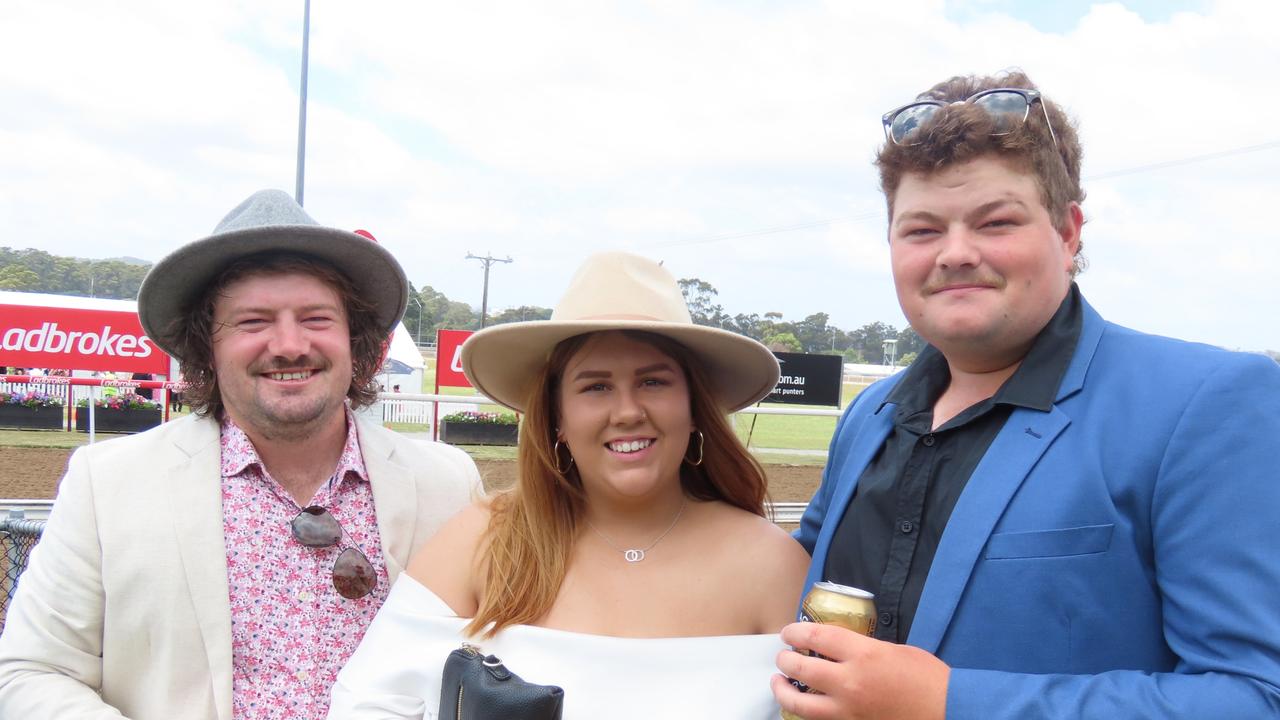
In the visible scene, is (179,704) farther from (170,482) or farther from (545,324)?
(545,324)

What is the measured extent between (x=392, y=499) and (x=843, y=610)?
142 centimetres

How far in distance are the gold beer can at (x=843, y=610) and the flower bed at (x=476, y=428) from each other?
14.6m

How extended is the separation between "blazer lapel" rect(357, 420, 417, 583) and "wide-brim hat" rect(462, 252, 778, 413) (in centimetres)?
38

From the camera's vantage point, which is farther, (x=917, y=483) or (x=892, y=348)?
(x=892, y=348)

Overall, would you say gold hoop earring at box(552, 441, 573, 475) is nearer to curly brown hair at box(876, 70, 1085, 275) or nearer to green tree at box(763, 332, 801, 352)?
green tree at box(763, 332, 801, 352)

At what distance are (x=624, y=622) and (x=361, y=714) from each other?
607 millimetres

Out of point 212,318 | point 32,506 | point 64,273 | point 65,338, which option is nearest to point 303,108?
point 65,338

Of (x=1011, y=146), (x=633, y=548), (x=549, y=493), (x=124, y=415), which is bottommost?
(x=124, y=415)

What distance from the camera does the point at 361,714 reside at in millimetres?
1901

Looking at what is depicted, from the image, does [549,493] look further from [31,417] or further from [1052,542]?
[31,417]

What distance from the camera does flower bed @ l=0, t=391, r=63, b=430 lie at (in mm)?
15828

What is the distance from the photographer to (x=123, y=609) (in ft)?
6.86

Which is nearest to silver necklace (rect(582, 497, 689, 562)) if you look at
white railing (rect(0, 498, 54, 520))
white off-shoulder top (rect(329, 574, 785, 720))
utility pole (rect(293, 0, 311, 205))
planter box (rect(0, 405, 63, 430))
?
white off-shoulder top (rect(329, 574, 785, 720))

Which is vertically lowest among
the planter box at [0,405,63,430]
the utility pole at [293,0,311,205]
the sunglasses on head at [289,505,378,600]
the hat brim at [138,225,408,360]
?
the planter box at [0,405,63,430]
